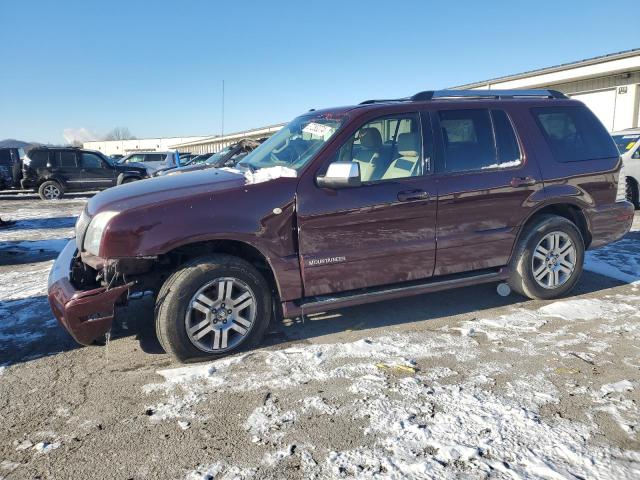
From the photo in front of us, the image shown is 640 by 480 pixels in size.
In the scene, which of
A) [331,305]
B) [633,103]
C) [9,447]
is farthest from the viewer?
[633,103]

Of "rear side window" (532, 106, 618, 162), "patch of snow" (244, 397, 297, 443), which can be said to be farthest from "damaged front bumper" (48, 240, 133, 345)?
"rear side window" (532, 106, 618, 162)

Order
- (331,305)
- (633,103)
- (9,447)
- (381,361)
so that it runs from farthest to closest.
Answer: (633,103)
(331,305)
(381,361)
(9,447)

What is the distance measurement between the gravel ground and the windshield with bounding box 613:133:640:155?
22.4 feet

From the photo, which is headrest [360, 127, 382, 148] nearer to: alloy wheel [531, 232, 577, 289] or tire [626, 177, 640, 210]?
alloy wheel [531, 232, 577, 289]

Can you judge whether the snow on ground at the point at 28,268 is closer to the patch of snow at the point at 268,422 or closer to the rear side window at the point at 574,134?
the patch of snow at the point at 268,422

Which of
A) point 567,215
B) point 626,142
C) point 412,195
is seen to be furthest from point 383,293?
point 626,142

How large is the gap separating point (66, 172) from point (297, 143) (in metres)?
15.4

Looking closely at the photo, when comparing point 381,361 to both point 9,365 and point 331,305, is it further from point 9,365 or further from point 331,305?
point 9,365

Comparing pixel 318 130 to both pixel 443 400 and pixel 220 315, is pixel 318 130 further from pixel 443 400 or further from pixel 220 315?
pixel 443 400

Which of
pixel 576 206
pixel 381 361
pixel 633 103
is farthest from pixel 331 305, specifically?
pixel 633 103

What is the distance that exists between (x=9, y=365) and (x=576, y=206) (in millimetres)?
5224

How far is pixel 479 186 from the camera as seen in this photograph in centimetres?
440

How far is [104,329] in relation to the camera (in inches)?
137

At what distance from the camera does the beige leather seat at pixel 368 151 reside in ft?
13.5
